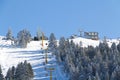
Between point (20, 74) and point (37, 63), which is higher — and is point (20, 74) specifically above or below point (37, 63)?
below

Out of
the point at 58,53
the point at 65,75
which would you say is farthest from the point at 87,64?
the point at 58,53

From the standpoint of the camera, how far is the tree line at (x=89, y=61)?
150 metres

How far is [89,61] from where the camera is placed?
165m

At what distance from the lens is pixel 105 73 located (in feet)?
489

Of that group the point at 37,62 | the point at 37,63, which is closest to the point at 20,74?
the point at 37,63

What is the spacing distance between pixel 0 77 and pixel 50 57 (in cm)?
3826

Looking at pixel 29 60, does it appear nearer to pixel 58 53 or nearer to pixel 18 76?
pixel 58 53

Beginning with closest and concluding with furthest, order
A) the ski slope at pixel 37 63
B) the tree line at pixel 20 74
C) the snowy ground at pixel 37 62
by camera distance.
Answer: the tree line at pixel 20 74 → the ski slope at pixel 37 63 → the snowy ground at pixel 37 62

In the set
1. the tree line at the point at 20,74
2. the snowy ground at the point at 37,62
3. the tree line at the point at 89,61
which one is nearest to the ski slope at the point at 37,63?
the snowy ground at the point at 37,62

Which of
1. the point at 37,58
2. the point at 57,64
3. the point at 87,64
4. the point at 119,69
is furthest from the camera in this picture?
the point at 37,58

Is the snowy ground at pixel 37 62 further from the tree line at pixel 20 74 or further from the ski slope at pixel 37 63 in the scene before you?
the tree line at pixel 20 74

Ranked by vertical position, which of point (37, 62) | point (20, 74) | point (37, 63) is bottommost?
point (20, 74)

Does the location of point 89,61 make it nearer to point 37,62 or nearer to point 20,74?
point 20,74

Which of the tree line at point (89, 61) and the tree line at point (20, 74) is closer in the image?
the tree line at point (89, 61)
